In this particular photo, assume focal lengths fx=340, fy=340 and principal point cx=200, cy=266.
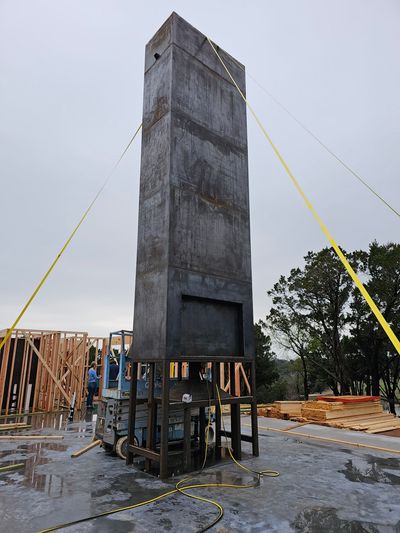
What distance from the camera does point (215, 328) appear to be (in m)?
7.75

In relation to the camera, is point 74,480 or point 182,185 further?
point 182,185

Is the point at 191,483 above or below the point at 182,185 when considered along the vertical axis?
below

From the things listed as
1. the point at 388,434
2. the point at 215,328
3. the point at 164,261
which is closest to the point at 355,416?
the point at 388,434

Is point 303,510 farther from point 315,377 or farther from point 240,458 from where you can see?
point 315,377

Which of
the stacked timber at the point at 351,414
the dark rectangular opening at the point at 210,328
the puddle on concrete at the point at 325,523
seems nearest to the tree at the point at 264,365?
the stacked timber at the point at 351,414

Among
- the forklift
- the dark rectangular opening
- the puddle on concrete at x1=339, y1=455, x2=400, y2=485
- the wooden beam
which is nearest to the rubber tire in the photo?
the forklift

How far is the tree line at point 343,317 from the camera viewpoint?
25.2 m

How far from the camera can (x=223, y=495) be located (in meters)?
5.28

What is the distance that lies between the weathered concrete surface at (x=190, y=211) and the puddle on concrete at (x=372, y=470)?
298 centimetres

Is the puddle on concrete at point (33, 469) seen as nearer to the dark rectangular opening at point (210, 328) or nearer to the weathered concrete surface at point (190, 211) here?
the weathered concrete surface at point (190, 211)

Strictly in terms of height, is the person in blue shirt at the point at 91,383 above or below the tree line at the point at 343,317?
below

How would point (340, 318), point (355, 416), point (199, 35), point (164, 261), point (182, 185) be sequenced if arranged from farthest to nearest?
point (340, 318)
point (355, 416)
point (199, 35)
point (182, 185)
point (164, 261)

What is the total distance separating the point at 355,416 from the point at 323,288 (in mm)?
15798

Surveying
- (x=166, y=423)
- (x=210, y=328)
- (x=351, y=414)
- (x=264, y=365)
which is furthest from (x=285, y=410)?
(x=264, y=365)
